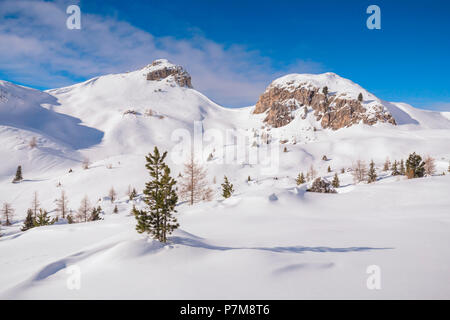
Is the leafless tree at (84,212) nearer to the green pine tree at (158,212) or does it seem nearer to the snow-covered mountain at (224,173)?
the snow-covered mountain at (224,173)

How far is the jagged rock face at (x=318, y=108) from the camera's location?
107 metres

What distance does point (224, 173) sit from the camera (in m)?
58.3

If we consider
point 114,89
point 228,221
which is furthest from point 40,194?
point 114,89

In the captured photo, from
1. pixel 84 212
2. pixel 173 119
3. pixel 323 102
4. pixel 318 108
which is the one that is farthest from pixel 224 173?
pixel 323 102

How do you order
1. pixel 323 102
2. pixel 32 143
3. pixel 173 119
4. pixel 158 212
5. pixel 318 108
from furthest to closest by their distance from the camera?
pixel 173 119
pixel 318 108
pixel 323 102
pixel 32 143
pixel 158 212

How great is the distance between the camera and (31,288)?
5.21 meters

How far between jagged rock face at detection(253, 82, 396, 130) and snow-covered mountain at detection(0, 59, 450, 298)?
0.72 metres

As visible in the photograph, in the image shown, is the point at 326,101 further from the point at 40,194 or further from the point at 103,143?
the point at 40,194

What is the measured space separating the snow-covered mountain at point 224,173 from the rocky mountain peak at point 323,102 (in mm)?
759

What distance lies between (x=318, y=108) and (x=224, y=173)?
324 feet

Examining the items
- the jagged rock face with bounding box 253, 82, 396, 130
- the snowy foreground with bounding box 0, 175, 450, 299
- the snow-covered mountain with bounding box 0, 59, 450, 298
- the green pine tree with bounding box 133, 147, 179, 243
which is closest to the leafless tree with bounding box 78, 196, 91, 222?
the snow-covered mountain with bounding box 0, 59, 450, 298

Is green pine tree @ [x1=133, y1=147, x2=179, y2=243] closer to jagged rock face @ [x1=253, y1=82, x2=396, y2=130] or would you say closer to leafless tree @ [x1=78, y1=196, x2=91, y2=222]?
leafless tree @ [x1=78, y1=196, x2=91, y2=222]

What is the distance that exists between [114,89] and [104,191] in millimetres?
157111

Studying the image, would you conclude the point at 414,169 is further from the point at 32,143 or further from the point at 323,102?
the point at 323,102
